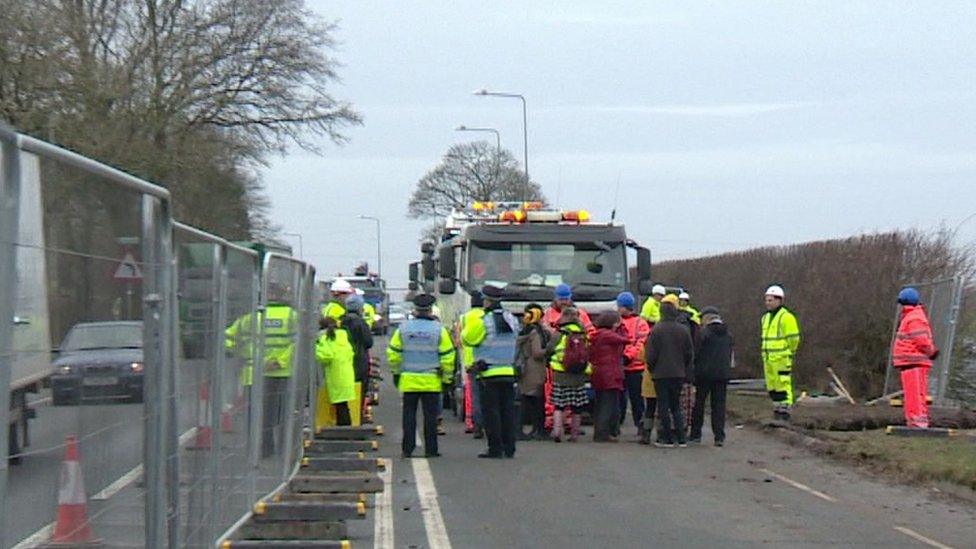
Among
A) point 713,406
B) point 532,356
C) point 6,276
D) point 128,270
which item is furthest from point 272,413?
point 713,406

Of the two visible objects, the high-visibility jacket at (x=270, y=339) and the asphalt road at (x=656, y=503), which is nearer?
the high-visibility jacket at (x=270, y=339)

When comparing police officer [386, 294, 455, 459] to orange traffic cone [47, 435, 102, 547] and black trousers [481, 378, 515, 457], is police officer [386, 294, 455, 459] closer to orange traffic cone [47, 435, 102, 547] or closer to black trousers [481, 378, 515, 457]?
black trousers [481, 378, 515, 457]

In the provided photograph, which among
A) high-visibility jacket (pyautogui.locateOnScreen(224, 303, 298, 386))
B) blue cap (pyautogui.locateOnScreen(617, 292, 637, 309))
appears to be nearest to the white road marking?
high-visibility jacket (pyautogui.locateOnScreen(224, 303, 298, 386))

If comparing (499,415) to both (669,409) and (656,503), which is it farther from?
(656,503)

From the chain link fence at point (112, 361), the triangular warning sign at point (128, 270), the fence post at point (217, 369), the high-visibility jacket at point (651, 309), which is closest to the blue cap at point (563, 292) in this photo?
the high-visibility jacket at point (651, 309)

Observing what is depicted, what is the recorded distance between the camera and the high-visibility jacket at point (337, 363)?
54.4ft

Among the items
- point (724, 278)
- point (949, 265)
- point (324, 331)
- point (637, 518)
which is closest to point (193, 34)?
point (724, 278)

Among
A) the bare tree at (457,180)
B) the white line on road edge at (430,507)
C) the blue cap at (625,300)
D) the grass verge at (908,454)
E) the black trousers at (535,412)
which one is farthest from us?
the bare tree at (457,180)

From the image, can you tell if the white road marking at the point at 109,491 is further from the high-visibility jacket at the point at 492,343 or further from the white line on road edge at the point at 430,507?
the high-visibility jacket at the point at 492,343

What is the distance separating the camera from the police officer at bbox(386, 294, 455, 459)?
1620cm

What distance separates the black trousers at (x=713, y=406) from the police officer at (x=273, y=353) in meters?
8.17

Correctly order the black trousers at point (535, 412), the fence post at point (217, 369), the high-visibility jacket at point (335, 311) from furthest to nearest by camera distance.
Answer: the black trousers at point (535, 412) < the high-visibility jacket at point (335, 311) < the fence post at point (217, 369)

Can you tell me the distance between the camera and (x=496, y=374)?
1667 centimetres

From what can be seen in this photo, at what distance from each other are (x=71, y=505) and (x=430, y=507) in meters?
8.25
